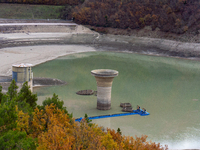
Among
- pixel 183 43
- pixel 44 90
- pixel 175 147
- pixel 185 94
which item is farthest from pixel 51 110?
pixel 183 43

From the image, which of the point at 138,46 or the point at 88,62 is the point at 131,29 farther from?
the point at 88,62

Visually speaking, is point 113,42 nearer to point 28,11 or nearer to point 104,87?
point 28,11

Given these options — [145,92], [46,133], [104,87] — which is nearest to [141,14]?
[145,92]

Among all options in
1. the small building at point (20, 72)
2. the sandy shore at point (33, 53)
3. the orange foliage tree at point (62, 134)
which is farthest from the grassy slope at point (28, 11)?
the orange foliage tree at point (62, 134)

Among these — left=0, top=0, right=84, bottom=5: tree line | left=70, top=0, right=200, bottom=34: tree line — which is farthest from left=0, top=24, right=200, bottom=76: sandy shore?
left=0, top=0, right=84, bottom=5: tree line

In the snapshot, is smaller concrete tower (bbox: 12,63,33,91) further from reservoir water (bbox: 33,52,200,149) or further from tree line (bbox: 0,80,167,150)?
tree line (bbox: 0,80,167,150)
